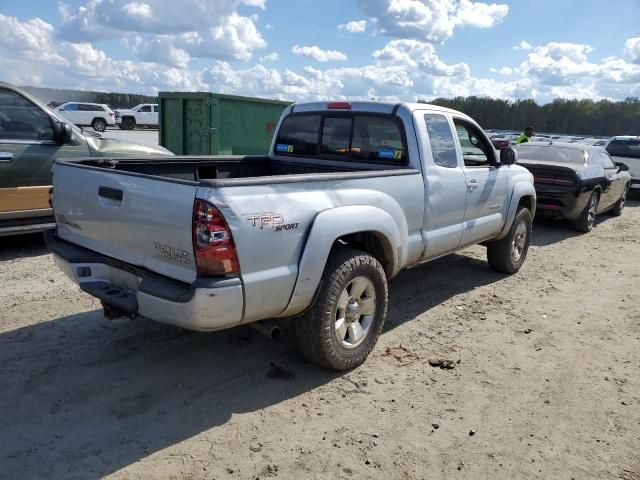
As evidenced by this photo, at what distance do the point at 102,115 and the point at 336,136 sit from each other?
31.9m

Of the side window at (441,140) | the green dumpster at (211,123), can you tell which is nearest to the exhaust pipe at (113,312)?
the side window at (441,140)

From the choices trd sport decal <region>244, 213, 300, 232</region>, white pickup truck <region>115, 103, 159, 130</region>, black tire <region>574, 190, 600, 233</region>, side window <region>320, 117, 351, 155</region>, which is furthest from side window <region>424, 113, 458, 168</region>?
white pickup truck <region>115, 103, 159, 130</region>

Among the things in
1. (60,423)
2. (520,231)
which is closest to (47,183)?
(60,423)

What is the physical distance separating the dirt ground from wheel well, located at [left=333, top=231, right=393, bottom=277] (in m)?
0.72


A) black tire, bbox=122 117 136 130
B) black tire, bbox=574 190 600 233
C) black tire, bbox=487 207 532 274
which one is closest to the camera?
black tire, bbox=487 207 532 274

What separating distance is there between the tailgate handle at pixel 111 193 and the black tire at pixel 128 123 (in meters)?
36.0

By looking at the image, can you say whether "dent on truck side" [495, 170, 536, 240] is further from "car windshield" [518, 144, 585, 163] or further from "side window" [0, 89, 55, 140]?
"side window" [0, 89, 55, 140]

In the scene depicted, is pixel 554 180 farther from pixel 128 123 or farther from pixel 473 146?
pixel 128 123

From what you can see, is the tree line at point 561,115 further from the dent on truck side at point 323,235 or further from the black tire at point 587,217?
the dent on truck side at point 323,235

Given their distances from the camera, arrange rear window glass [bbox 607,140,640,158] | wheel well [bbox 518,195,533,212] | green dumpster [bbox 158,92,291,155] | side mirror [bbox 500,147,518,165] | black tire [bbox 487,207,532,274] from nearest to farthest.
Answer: side mirror [bbox 500,147,518,165] → black tire [bbox 487,207,532,274] → wheel well [bbox 518,195,533,212] → green dumpster [bbox 158,92,291,155] → rear window glass [bbox 607,140,640,158]

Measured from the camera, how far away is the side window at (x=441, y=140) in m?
4.62

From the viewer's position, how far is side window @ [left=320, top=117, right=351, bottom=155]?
4898 millimetres

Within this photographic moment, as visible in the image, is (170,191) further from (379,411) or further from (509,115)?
(509,115)

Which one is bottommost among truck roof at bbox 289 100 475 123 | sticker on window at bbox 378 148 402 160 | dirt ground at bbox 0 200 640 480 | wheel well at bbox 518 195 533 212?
dirt ground at bbox 0 200 640 480
